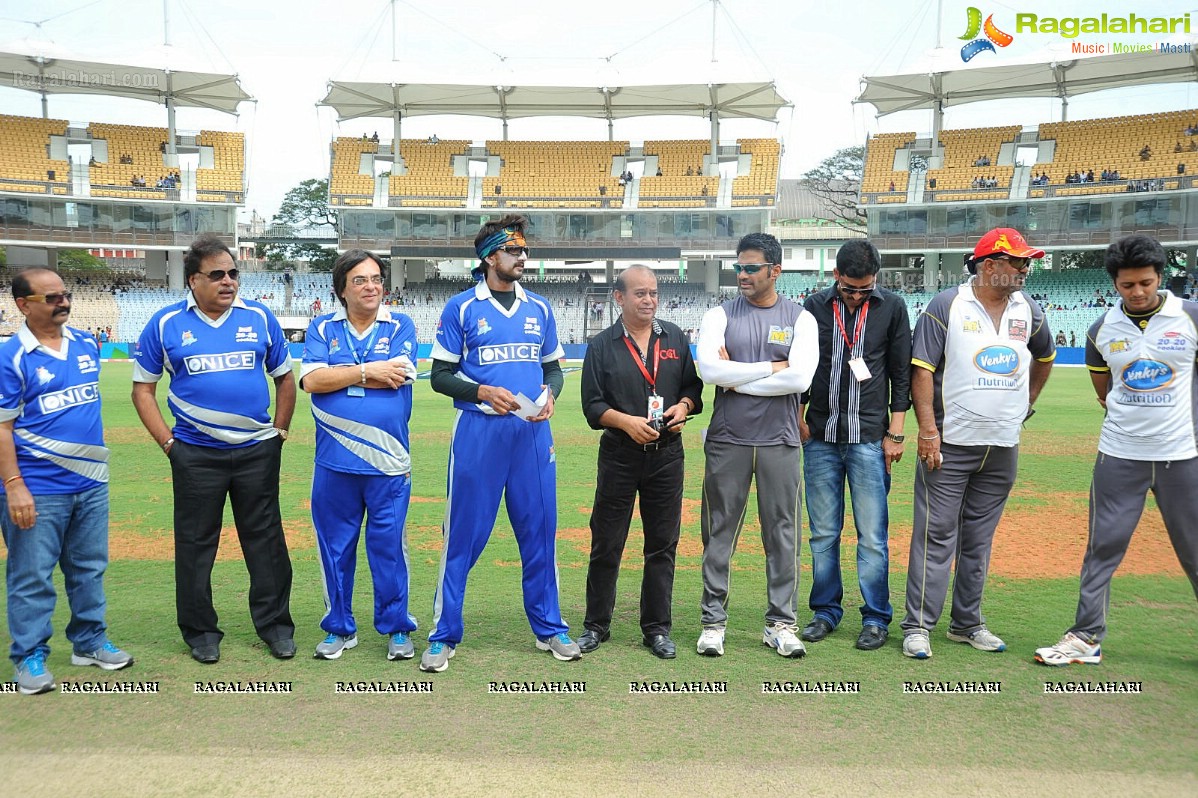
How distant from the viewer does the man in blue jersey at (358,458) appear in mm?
5051

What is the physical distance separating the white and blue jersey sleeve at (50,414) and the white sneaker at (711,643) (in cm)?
343

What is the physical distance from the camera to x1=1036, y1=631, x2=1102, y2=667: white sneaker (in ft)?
16.1

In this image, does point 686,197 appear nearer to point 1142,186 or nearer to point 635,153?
point 635,153

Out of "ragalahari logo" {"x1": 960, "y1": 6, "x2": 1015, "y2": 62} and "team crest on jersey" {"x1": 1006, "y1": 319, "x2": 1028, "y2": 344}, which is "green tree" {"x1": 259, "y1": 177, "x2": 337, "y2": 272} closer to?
"ragalahari logo" {"x1": 960, "y1": 6, "x2": 1015, "y2": 62}

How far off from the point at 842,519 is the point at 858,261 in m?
1.56

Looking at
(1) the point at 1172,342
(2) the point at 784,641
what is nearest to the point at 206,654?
(2) the point at 784,641

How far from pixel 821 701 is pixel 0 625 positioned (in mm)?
4868

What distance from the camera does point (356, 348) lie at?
204 inches

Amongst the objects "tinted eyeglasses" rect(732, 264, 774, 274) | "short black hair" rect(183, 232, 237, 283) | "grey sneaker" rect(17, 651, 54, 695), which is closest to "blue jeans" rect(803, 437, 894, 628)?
"tinted eyeglasses" rect(732, 264, 774, 274)

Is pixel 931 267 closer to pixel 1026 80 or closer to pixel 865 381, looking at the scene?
pixel 1026 80

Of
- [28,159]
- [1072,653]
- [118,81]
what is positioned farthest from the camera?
[28,159]

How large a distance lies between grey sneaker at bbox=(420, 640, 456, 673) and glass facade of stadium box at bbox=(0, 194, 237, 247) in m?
46.1

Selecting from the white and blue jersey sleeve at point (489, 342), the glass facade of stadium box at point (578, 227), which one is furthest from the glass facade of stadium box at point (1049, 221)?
the white and blue jersey sleeve at point (489, 342)

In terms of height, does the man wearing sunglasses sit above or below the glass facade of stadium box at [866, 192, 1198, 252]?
below
